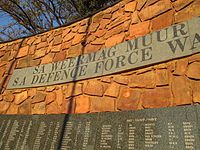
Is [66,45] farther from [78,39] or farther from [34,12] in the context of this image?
[34,12]

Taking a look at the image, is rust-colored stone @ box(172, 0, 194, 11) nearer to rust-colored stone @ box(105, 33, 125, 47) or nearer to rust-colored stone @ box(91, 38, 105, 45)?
rust-colored stone @ box(105, 33, 125, 47)

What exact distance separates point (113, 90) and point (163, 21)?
3.13ft

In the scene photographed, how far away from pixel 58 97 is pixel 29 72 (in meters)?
0.91

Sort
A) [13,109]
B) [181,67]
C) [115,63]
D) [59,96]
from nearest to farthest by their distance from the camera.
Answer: [181,67] < [115,63] < [59,96] < [13,109]

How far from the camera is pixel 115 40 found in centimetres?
322

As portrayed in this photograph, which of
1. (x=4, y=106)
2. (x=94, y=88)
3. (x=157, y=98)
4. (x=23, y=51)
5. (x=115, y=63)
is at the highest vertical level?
(x=23, y=51)

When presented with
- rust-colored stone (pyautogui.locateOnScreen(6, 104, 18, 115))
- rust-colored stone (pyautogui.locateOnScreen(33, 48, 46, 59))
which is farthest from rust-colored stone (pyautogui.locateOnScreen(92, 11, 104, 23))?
rust-colored stone (pyautogui.locateOnScreen(6, 104, 18, 115))

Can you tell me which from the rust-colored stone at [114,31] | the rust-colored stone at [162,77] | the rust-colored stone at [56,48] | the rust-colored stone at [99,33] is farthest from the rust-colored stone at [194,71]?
the rust-colored stone at [56,48]

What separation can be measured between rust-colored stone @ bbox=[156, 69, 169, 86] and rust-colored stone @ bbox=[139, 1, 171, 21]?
0.78m

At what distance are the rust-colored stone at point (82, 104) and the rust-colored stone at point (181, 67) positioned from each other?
3.57 ft

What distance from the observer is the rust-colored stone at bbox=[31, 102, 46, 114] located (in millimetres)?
3355

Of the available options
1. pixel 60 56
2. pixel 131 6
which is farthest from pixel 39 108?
pixel 131 6

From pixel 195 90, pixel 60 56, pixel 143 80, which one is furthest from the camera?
pixel 60 56

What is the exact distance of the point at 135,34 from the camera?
9.91 ft
